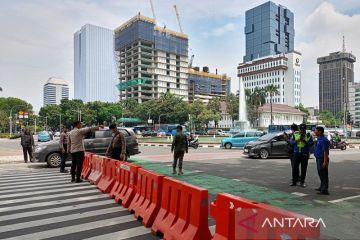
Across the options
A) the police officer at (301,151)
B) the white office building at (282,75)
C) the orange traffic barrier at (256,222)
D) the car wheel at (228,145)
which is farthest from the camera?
the white office building at (282,75)

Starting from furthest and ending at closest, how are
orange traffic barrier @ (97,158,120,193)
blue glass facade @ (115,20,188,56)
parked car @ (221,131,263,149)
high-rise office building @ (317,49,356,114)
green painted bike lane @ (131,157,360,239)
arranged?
high-rise office building @ (317,49,356,114) < blue glass facade @ (115,20,188,56) < parked car @ (221,131,263,149) < orange traffic barrier @ (97,158,120,193) < green painted bike lane @ (131,157,360,239)

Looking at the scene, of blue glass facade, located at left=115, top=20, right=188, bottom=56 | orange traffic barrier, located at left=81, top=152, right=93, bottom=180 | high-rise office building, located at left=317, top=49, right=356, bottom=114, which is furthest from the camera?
high-rise office building, located at left=317, top=49, right=356, bottom=114

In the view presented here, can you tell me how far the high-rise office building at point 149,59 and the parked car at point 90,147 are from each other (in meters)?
111

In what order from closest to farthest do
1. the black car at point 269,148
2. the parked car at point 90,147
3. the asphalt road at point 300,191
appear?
the asphalt road at point 300,191, the parked car at point 90,147, the black car at point 269,148

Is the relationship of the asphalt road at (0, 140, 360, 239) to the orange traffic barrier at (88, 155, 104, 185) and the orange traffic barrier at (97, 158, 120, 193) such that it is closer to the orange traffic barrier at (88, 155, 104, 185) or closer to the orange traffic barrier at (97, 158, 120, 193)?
the orange traffic barrier at (97, 158, 120, 193)

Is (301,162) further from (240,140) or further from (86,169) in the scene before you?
(240,140)

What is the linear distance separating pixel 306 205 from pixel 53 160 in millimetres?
11339

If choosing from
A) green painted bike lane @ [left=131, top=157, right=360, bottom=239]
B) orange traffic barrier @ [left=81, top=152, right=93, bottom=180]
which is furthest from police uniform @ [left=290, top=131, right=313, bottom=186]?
orange traffic barrier @ [left=81, top=152, right=93, bottom=180]

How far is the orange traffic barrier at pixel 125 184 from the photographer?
6859 millimetres

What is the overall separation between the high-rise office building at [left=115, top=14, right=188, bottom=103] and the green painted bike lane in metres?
118

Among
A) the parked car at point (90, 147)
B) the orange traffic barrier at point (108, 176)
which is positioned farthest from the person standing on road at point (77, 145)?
the parked car at point (90, 147)

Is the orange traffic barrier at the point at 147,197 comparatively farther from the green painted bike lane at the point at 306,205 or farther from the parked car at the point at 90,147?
the parked car at the point at 90,147

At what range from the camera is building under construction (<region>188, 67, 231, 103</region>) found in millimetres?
158475

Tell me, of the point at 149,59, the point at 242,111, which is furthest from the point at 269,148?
the point at 149,59
